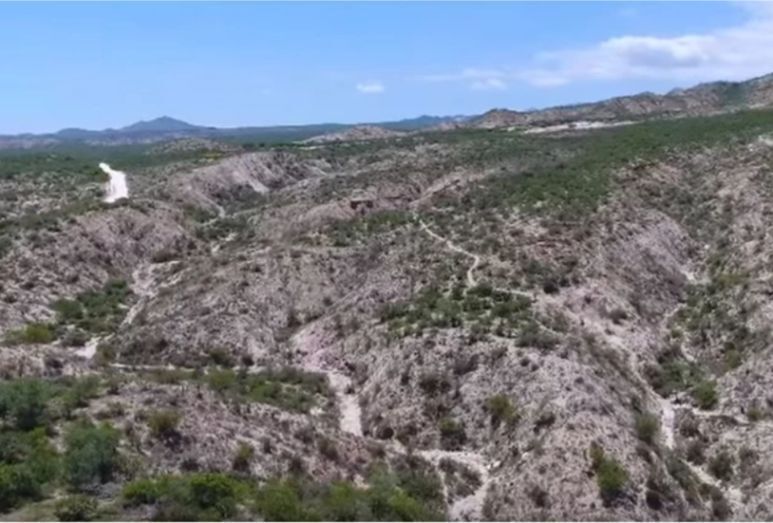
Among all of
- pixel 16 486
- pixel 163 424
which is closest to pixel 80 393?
pixel 163 424

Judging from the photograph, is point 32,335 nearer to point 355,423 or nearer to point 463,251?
point 355,423

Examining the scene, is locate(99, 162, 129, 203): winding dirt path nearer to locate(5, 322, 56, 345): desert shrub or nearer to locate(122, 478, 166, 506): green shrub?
locate(5, 322, 56, 345): desert shrub

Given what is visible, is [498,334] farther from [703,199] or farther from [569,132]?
[569,132]

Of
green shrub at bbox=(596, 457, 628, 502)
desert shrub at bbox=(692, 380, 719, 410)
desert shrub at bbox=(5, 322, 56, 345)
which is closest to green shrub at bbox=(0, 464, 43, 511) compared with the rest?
green shrub at bbox=(596, 457, 628, 502)

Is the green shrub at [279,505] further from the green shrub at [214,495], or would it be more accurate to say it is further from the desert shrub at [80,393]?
the desert shrub at [80,393]

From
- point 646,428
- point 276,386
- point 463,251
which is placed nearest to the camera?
point 646,428
